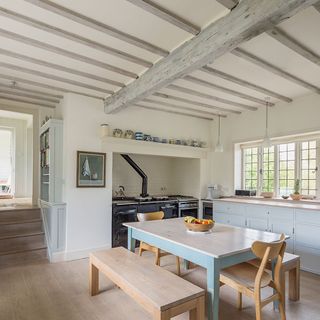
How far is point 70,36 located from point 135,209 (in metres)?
3.09

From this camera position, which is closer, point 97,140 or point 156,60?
point 156,60

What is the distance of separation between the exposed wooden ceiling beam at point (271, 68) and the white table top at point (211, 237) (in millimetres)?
1952

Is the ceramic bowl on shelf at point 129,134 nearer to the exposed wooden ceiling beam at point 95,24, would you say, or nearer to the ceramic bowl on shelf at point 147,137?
the ceramic bowl on shelf at point 147,137

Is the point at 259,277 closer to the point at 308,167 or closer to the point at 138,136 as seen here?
the point at 308,167

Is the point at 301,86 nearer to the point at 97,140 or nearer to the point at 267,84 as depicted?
the point at 267,84

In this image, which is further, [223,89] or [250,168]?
[250,168]

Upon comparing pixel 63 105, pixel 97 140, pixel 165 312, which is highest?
pixel 63 105

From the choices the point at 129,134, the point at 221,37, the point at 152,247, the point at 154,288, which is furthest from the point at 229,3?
the point at 129,134

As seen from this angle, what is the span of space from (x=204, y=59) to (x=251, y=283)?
2093 millimetres

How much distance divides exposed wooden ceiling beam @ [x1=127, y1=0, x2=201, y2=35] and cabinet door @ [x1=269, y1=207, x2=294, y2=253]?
9.80 feet

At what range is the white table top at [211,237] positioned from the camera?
2.13m

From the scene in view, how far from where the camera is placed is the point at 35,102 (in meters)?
4.71

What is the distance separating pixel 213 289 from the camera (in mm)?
2004

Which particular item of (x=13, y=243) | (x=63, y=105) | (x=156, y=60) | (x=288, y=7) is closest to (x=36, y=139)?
(x=63, y=105)
